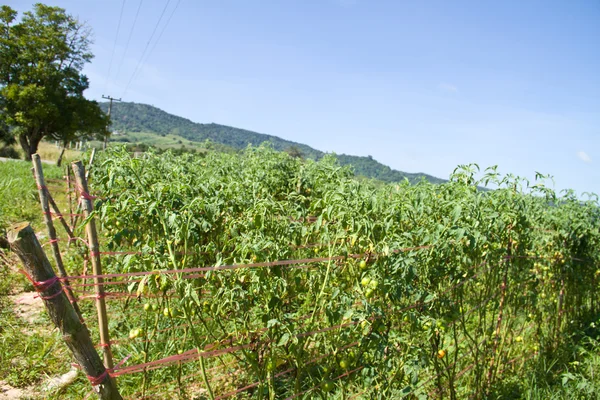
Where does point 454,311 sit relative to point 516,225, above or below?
below

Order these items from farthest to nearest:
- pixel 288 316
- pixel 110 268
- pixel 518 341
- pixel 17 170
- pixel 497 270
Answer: pixel 17 170, pixel 518 341, pixel 110 268, pixel 497 270, pixel 288 316

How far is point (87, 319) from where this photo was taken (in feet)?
12.5

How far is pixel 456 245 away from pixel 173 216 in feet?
5.26

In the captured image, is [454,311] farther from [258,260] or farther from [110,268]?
[110,268]

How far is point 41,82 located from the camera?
2622cm

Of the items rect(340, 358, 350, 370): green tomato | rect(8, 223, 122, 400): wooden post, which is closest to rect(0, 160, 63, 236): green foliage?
rect(8, 223, 122, 400): wooden post

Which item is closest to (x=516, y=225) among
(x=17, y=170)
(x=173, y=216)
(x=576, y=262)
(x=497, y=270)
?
(x=497, y=270)

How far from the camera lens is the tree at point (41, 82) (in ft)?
81.0

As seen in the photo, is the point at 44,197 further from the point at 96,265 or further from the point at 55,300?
the point at 55,300

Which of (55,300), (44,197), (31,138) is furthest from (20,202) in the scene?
(31,138)

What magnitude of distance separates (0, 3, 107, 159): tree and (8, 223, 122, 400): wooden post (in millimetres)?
27740

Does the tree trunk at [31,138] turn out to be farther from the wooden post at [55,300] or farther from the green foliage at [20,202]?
the wooden post at [55,300]

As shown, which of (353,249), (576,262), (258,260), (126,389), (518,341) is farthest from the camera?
(576,262)

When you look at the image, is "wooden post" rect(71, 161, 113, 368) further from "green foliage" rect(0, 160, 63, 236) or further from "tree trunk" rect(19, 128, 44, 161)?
"tree trunk" rect(19, 128, 44, 161)
